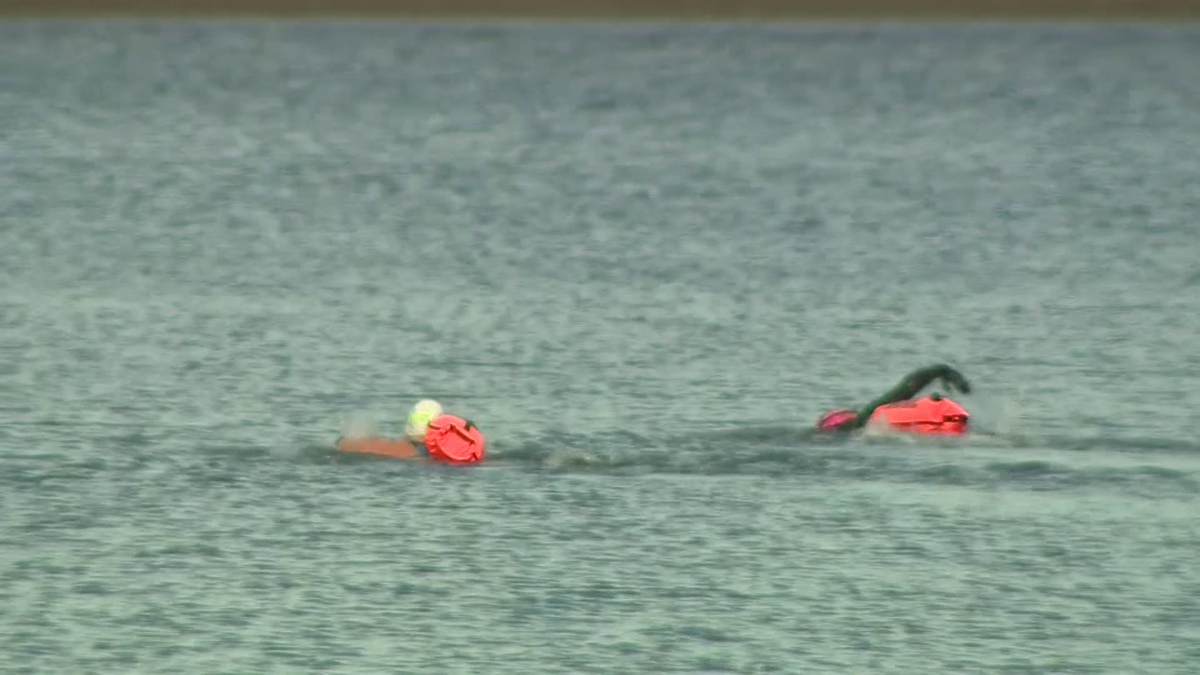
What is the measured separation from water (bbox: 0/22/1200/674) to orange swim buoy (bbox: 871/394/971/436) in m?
0.05

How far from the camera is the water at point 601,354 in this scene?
3.19m

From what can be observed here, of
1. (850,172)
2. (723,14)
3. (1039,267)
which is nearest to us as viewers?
(1039,267)

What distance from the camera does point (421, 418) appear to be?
3873 millimetres

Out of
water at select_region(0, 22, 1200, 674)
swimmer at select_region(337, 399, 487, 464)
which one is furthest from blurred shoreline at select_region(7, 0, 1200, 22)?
swimmer at select_region(337, 399, 487, 464)

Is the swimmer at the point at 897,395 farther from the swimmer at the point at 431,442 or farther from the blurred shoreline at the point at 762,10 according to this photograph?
the blurred shoreline at the point at 762,10

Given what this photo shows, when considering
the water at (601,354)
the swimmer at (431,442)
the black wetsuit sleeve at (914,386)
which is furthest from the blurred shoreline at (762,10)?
the swimmer at (431,442)

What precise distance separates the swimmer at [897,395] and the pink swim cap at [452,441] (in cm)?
70

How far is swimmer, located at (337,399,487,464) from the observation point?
384cm

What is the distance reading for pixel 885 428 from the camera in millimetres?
3965

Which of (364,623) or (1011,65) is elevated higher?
(1011,65)

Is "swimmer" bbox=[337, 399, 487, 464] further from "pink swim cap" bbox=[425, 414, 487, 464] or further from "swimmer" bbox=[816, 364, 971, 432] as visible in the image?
"swimmer" bbox=[816, 364, 971, 432]

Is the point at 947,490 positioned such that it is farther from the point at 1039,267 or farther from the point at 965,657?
the point at 1039,267

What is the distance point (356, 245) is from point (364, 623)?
2730mm

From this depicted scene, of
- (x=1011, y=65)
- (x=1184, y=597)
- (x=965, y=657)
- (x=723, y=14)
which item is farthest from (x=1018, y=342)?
(x=723, y=14)
